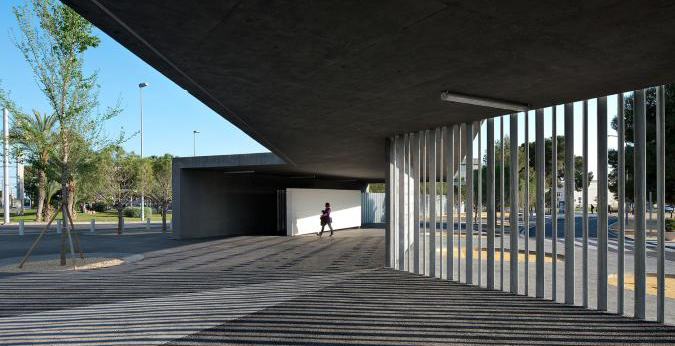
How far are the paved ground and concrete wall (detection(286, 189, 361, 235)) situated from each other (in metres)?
11.9

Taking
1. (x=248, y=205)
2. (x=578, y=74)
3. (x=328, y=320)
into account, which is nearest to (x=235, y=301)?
(x=328, y=320)

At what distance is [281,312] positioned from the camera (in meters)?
6.77

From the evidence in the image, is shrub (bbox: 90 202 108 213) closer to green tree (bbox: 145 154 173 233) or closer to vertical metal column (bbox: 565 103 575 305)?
green tree (bbox: 145 154 173 233)

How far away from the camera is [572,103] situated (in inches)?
292

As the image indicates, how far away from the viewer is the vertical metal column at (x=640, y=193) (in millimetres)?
6375

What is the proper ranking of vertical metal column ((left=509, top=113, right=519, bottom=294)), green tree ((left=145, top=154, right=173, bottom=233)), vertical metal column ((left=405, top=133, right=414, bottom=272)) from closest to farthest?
vertical metal column ((left=509, top=113, right=519, bottom=294))
vertical metal column ((left=405, top=133, right=414, bottom=272))
green tree ((left=145, top=154, right=173, bottom=233))

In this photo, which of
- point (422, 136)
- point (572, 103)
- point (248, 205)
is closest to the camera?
point (572, 103)

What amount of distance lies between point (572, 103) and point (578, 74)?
1939 mm

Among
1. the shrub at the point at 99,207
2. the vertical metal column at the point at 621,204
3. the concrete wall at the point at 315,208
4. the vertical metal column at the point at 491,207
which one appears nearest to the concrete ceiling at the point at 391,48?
the vertical metal column at the point at 621,204

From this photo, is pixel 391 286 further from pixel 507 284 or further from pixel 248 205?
pixel 248 205

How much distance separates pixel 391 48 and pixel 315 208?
20.6m

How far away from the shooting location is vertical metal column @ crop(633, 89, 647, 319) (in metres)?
6.38

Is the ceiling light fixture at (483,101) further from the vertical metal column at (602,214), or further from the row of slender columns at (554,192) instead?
the vertical metal column at (602,214)

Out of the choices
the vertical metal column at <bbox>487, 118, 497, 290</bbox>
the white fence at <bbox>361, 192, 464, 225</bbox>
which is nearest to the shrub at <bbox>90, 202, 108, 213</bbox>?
the white fence at <bbox>361, 192, 464, 225</bbox>
